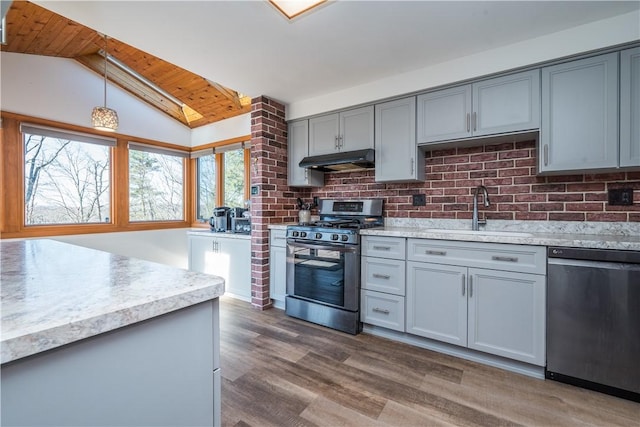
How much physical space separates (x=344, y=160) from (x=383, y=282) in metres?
1.23

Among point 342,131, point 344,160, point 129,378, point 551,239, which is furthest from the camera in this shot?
point 342,131

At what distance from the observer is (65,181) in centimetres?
350

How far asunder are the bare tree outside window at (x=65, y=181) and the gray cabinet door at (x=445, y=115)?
159 inches

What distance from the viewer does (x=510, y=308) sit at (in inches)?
76.9

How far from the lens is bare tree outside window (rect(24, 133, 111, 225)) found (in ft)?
10.7

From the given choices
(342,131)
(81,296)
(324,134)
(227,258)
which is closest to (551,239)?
(342,131)

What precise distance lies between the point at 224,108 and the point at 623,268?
14.4 feet

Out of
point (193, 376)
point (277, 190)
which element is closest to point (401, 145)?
point (277, 190)

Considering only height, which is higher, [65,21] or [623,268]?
[65,21]

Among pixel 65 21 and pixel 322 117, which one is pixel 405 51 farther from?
pixel 65 21

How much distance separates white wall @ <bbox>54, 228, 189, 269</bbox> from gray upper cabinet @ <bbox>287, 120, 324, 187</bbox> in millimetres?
2316

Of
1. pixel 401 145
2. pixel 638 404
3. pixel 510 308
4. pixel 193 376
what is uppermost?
pixel 401 145

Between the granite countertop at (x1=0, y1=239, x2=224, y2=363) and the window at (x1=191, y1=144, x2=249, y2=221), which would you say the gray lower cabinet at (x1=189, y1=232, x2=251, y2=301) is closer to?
the window at (x1=191, y1=144, x2=249, y2=221)

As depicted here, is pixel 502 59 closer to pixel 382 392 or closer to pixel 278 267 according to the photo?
pixel 382 392
